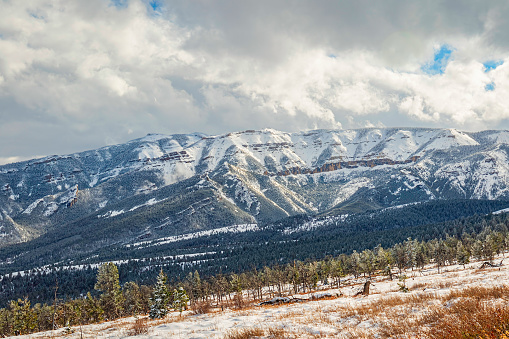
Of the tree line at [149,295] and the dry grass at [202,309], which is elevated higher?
the dry grass at [202,309]

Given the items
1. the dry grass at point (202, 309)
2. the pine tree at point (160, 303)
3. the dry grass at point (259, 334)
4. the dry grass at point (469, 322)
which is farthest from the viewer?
the pine tree at point (160, 303)

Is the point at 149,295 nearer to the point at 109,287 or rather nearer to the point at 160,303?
the point at 109,287

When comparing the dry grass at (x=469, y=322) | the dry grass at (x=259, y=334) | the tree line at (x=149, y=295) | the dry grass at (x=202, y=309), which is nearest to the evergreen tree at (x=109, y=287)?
the tree line at (x=149, y=295)

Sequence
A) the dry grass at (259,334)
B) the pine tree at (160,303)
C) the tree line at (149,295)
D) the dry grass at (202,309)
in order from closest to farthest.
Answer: the dry grass at (259,334)
the dry grass at (202,309)
the pine tree at (160,303)
the tree line at (149,295)

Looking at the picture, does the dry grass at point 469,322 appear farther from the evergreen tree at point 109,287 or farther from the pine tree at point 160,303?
the evergreen tree at point 109,287

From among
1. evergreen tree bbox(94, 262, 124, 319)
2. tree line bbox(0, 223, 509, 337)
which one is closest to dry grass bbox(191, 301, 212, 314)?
tree line bbox(0, 223, 509, 337)

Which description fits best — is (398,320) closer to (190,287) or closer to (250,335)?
(250,335)

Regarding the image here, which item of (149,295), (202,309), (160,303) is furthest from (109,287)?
(202,309)

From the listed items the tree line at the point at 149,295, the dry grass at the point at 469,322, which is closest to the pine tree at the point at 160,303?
the tree line at the point at 149,295

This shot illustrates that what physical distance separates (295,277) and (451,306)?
284 ft

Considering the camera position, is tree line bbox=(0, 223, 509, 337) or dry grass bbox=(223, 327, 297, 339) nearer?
dry grass bbox=(223, 327, 297, 339)

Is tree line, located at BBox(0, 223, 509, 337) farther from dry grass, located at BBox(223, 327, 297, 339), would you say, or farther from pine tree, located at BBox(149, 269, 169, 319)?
dry grass, located at BBox(223, 327, 297, 339)

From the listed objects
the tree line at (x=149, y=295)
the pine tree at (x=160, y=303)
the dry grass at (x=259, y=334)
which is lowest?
the tree line at (x=149, y=295)

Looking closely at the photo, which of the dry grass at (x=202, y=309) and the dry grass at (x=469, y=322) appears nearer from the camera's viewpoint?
the dry grass at (x=469, y=322)
